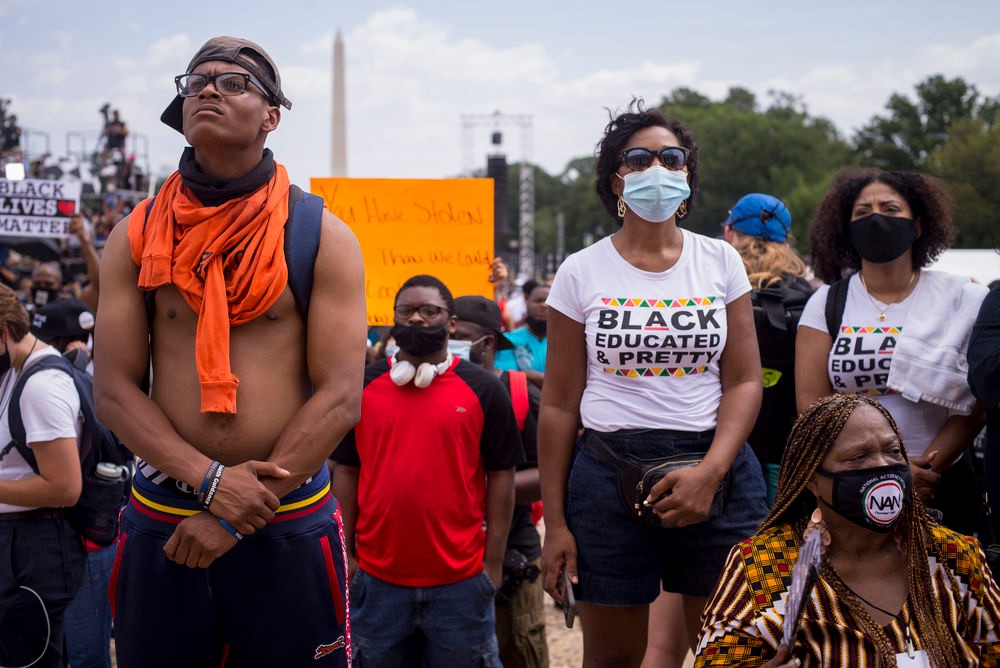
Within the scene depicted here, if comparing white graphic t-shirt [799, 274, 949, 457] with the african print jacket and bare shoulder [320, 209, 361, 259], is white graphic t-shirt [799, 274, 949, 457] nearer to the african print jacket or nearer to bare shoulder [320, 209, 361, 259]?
the african print jacket

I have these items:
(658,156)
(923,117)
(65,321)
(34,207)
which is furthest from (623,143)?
(923,117)

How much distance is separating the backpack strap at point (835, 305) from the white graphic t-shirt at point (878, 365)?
0.02m

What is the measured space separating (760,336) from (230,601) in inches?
100

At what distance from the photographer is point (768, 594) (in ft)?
8.57

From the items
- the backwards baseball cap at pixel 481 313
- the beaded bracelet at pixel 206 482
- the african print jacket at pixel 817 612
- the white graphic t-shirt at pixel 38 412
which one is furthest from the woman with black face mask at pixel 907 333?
the white graphic t-shirt at pixel 38 412

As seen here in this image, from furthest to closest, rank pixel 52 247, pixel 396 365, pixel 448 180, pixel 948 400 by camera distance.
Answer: pixel 52 247 < pixel 448 180 < pixel 396 365 < pixel 948 400

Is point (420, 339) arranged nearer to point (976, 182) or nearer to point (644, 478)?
point (644, 478)

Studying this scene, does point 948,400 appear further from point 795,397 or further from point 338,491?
point 338,491

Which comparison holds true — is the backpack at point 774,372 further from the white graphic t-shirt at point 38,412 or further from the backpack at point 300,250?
the white graphic t-shirt at point 38,412

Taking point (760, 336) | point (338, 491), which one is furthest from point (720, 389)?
point (338, 491)

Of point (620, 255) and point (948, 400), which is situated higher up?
point (620, 255)

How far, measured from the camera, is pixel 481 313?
5266mm

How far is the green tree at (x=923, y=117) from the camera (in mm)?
51719

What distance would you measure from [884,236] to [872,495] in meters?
1.70
